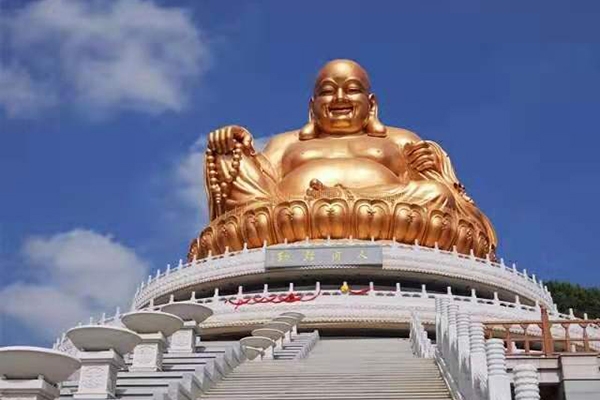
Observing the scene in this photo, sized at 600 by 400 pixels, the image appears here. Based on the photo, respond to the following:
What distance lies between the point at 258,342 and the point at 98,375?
15.5 feet

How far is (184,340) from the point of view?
11594mm

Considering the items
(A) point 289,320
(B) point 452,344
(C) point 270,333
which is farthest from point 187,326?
(A) point 289,320

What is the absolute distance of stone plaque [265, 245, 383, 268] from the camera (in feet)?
72.2

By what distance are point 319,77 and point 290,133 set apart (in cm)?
228

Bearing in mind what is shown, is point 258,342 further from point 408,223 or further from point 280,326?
point 408,223

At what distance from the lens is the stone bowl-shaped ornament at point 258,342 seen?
12.3 metres

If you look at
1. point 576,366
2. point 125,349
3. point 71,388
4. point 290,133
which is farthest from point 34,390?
point 290,133

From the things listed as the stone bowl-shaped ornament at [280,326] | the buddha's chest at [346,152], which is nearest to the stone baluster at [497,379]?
the stone bowl-shaped ornament at [280,326]

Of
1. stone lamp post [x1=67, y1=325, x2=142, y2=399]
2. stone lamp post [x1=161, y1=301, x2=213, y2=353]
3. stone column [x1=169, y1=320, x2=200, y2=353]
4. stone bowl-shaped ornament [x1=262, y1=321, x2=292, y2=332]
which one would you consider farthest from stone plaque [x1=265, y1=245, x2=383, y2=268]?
stone lamp post [x1=67, y1=325, x2=142, y2=399]

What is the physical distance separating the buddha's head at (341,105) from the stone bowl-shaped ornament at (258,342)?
17.5m

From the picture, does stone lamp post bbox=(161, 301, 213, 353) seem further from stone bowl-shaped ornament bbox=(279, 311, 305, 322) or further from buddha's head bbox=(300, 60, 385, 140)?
buddha's head bbox=(300, 60, 385, 140)

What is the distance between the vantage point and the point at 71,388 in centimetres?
920

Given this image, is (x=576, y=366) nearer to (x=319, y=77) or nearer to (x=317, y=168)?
(x=317, y=168)

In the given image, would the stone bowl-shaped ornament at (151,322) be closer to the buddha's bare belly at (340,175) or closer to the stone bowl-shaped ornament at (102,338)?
the stone bowl-shaped ornament at (102,338)
